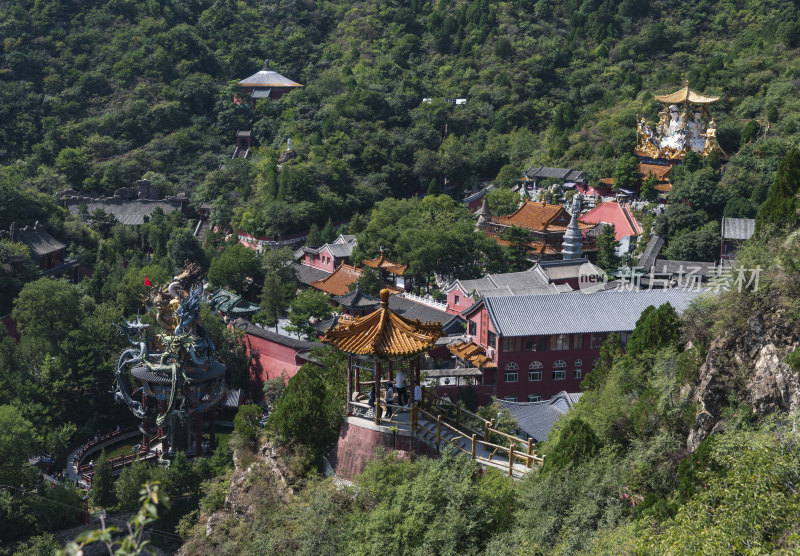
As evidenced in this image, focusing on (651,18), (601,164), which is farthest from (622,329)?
(651,18)

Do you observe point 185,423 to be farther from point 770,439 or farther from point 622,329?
point 770,439

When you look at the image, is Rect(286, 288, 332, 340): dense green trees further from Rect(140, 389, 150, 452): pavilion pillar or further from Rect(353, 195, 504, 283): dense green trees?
Rect(140, 389, 150, 452): pavilion pillar

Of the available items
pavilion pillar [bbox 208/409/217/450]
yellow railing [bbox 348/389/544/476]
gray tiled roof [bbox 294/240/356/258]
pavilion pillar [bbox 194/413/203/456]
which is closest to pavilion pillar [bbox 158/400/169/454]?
pavilion pillar [bbox 194/413/203/456]

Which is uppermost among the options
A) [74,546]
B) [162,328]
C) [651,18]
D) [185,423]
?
[651,18]

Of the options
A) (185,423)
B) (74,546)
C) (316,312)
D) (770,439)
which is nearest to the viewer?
(74,546)

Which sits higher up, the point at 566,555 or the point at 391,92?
the point at 391,92
